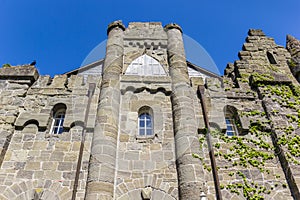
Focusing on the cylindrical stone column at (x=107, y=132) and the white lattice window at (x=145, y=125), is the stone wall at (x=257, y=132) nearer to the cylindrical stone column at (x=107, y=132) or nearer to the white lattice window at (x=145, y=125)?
the white lattice window at (x=145, y=125)

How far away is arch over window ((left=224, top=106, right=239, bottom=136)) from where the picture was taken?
8.36m

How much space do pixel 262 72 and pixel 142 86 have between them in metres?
5.09

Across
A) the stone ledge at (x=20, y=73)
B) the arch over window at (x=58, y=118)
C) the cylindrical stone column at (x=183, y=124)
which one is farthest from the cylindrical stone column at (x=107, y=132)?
the stone ledge at (x=20, y=73)

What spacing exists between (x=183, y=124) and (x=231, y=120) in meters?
2.16

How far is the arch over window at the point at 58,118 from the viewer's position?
26.9ft

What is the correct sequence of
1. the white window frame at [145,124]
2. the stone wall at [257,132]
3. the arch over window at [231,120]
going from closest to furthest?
1. the stone wall at [257,132]
2. the white window frame at [145,124]
3. the arch over window at [231,120]

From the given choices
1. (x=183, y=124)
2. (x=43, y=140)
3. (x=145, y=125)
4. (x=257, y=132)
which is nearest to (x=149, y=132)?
(x=145, y=125)

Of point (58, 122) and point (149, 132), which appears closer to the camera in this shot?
point (149, 132)

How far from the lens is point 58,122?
8.45 m

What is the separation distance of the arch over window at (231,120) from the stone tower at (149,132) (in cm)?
4

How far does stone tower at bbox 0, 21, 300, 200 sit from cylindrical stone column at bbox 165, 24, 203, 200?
0.10ft

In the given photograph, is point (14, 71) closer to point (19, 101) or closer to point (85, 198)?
point (19, 101)

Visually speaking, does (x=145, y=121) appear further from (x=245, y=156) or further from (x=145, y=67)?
(x=245, y=156)

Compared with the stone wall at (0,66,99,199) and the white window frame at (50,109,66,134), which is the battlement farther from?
the white window frame at (50,109,66,134)
